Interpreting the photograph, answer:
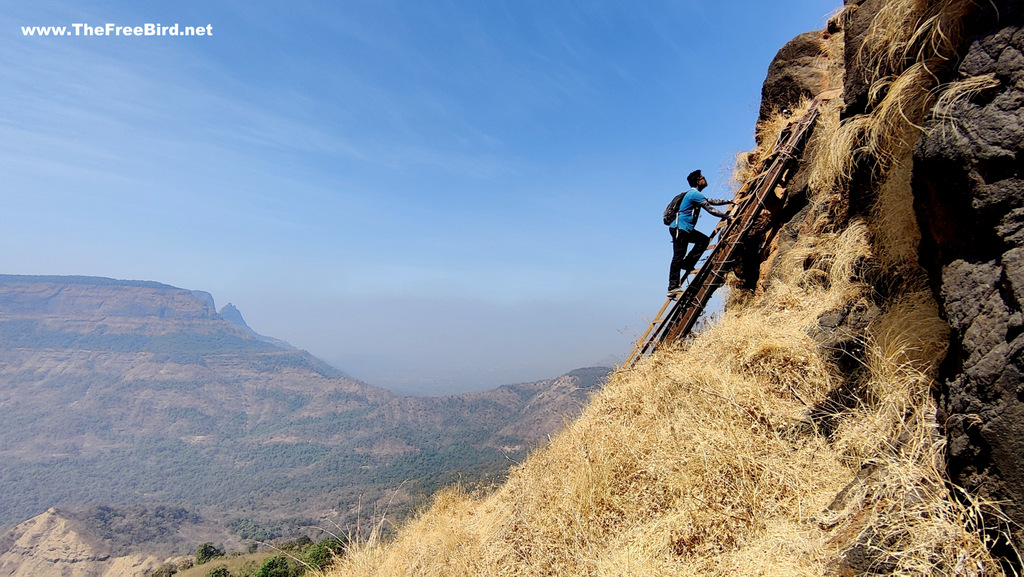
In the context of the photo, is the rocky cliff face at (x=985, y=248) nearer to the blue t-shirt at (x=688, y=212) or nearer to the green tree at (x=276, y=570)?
the blue t-shirt at (x=688, y=212)

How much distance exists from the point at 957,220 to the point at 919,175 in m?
0.38

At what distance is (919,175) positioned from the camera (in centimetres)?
301

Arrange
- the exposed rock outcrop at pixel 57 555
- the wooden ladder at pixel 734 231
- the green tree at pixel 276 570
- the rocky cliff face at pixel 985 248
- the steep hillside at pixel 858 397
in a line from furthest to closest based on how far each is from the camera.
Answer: the exposed rock outcrop at pixel 57 555 < the green tree at pixel 276 570 < the wooden ladder at pixel 734 231 < the steep hillside at pixel 858 397 < the rocky cliff face at pixel 985 248

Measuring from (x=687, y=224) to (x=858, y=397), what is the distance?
4788 millimetres

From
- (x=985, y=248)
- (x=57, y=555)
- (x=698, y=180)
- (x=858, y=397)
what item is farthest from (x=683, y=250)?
(x=57, y=555)

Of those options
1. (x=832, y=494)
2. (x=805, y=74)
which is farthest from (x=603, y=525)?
(x=805, y=74)

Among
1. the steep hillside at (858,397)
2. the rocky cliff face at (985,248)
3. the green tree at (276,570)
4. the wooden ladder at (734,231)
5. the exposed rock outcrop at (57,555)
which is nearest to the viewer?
the rocky cliff face at (985,248)

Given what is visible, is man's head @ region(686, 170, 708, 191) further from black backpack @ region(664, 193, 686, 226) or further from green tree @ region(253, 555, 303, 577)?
green tree @ region(253, 555, 303, 577)

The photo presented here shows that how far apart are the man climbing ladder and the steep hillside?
148cm

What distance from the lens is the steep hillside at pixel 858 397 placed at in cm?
249

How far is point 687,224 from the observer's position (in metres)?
8.29

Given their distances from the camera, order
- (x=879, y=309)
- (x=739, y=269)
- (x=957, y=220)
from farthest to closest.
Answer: (x=739, y=269)
(x=879, y=309)
(x=957, y=220)

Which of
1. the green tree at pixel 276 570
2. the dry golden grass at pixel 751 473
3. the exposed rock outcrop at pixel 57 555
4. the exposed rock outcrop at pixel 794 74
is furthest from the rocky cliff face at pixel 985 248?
the exposed rock outcrop at pixel 57 555

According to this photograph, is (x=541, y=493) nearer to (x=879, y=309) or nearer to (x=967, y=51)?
(x=879, y=309)
